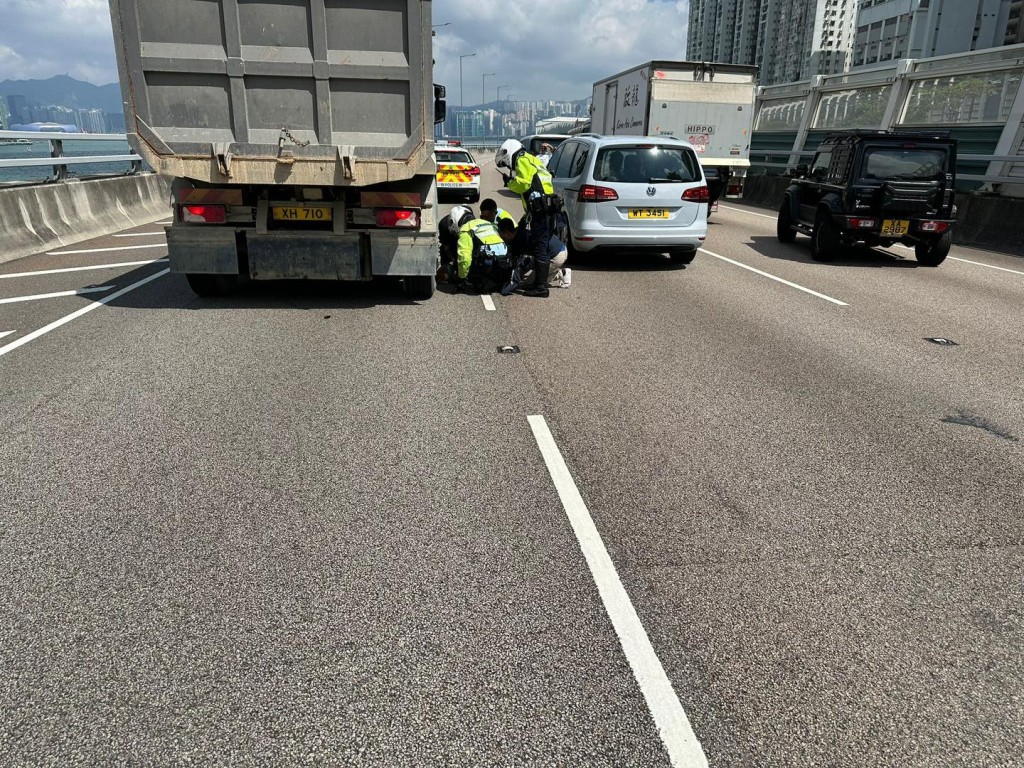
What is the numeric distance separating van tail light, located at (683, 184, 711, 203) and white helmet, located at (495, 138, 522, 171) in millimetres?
2873

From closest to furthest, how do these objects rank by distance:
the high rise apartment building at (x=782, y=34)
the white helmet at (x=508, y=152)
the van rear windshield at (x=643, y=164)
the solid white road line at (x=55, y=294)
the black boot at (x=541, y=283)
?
the solid white road line at (x=55, y=294), the white helmet at (x=508, y=152), the black boot at (x=541, y=283), the van rear windshield at (x=643, y=164), the high rise apartment building at (x=782, y=34)

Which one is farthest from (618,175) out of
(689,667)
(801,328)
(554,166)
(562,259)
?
(689,667)

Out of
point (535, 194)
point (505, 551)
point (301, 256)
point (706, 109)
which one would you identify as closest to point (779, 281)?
point (535, 194)

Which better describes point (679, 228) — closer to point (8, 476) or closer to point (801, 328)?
point (801, 328)

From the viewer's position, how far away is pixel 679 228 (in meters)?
10.7

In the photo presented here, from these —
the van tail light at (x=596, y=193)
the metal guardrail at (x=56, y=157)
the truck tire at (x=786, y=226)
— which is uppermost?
the metal guardrail at (x=56, y=157)

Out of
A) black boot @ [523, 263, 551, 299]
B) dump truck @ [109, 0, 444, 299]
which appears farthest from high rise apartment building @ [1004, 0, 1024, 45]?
dump truck @ [109, 0, 444, 299]

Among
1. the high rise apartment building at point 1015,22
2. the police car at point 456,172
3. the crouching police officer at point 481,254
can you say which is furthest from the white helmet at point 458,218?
the high rise apartment building at point 1015,22

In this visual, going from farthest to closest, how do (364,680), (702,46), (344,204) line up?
1. (702,46)
2. (344,204)
3. (364,680)

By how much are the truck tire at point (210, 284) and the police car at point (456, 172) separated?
13.8m

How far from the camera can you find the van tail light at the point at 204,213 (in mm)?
7680

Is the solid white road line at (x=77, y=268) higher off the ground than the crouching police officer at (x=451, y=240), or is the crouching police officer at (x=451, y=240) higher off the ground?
the crouching police officer at (x=451, y=240)

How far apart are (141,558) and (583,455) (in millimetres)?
2395

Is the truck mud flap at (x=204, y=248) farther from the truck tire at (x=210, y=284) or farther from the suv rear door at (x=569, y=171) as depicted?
the suv rear door at (x=569, y=171)
